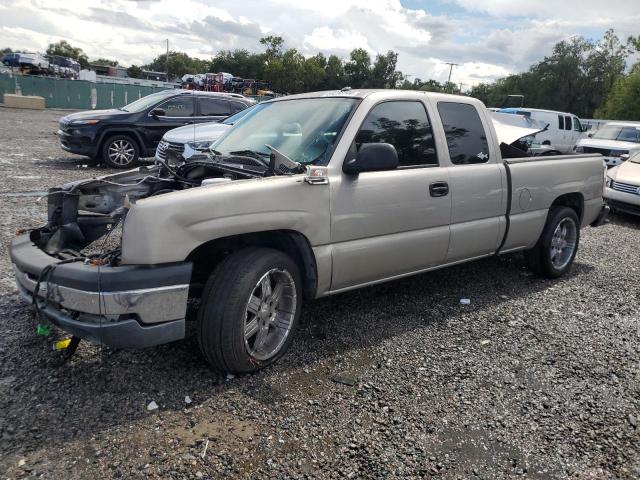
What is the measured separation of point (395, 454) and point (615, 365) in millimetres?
2116

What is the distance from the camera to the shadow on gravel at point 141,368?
2740 mm

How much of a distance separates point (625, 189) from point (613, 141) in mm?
7741

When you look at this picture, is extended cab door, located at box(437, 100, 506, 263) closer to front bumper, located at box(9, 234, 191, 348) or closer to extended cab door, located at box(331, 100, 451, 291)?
extended cab door, located at box(331, 100, 451, 291)

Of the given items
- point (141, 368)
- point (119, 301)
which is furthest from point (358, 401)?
point (119, 301)

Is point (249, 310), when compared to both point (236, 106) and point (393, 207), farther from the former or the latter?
point (236, 106)

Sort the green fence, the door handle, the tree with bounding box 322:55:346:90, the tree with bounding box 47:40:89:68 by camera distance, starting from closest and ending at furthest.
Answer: the door handle < the green fence < the tree with bounding box 322:55:346:90 < the tree with bounding box 47:40:89:68

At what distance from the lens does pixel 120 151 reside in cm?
1137

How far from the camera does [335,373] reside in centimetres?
343

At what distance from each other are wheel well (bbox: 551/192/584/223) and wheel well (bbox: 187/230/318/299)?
11.2 ft

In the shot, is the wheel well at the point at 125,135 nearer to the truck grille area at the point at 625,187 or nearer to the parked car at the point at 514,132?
the parked car at the point at 514,132

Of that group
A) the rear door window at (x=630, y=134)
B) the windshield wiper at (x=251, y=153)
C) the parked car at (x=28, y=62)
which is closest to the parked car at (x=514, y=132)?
the windshield wiper at (x=251, y=153)

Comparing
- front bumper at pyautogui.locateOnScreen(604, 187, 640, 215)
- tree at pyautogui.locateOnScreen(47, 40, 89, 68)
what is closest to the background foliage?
tree at pyautogui.locateOnScreen(47, 40, 89, 68)

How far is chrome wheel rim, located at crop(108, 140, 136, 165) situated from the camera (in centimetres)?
1129

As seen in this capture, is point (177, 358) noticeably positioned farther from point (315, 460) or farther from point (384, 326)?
point (384, 326)
